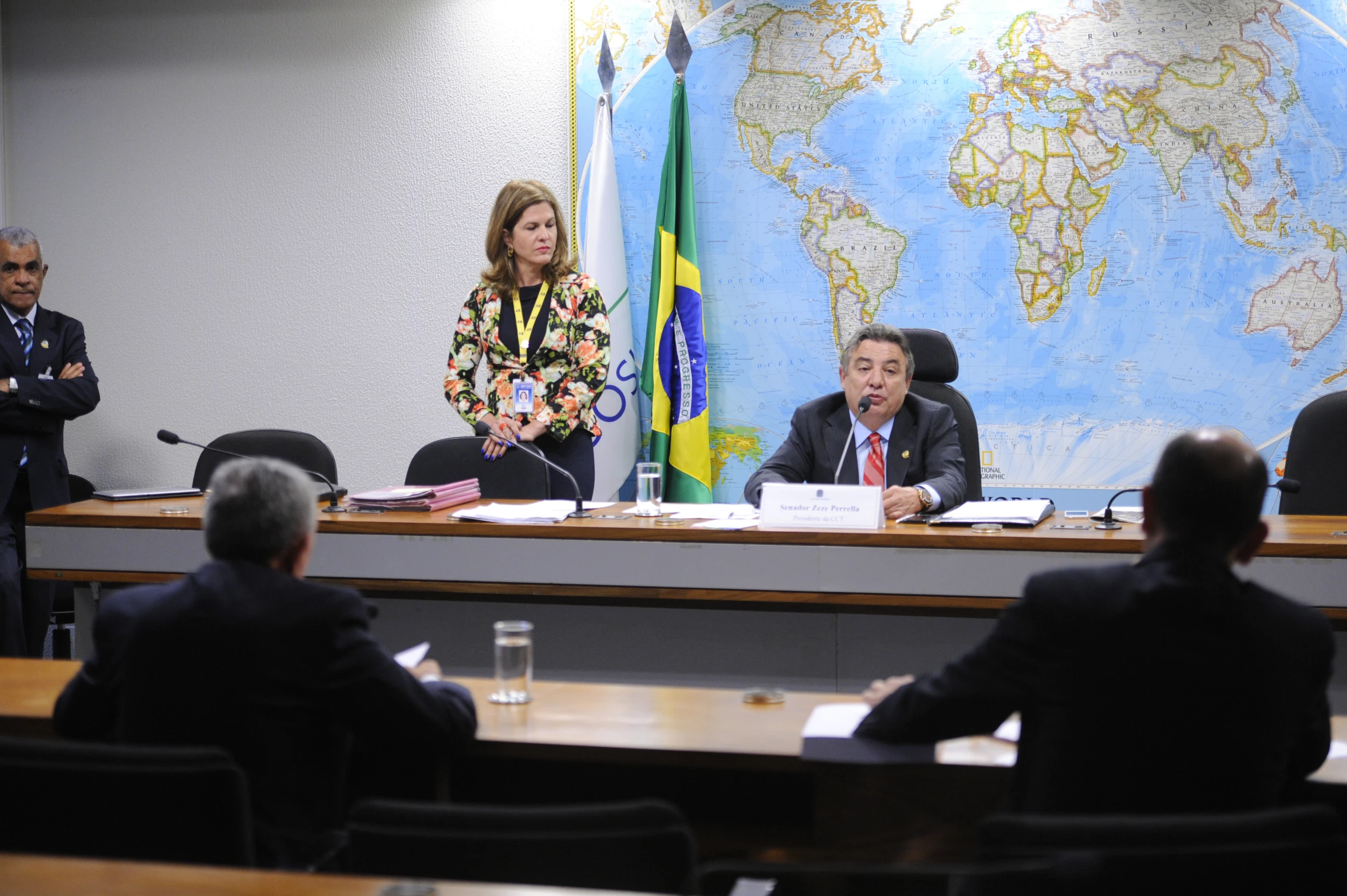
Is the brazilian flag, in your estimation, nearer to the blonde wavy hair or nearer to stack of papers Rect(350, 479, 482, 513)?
the blonde wavy hair

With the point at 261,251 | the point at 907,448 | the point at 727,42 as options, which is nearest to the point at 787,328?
the point at 727,42

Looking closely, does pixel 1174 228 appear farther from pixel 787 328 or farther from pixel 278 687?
pixel 278 687

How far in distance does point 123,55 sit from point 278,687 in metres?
4.93

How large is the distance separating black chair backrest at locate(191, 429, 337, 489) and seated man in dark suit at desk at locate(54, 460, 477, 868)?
2.42 m

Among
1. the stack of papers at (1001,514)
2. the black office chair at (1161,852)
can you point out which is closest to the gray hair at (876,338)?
the stack of papers at (1001,514)

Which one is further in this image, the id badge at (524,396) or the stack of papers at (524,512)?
the id badge at (524,396)

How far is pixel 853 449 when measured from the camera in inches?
150

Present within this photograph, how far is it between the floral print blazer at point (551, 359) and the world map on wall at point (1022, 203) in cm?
97

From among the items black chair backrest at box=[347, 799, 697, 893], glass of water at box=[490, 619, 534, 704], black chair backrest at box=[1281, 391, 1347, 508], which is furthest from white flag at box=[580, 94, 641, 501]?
black chair backrest at box=[347, 799, 697, 893]

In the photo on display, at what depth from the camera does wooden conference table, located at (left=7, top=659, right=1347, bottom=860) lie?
171 cm

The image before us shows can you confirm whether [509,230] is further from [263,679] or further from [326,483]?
[263,679]

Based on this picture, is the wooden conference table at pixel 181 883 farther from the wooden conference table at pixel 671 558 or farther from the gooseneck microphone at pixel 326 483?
the gooseneck microphone at pixel 326 483

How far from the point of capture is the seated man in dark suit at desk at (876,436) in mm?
3643

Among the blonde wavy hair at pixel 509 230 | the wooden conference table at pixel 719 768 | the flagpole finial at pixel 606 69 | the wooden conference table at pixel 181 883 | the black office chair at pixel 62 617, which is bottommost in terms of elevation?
the black office chair at pixel 62 617
